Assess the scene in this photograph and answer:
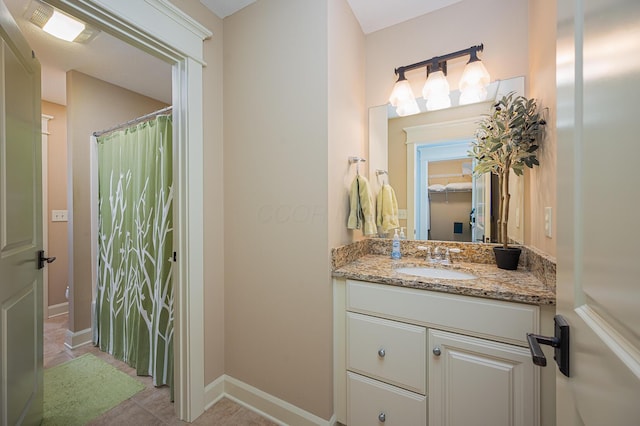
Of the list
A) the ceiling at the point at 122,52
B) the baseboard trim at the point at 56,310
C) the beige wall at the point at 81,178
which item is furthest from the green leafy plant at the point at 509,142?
the baseboard trim at the point at 56,310

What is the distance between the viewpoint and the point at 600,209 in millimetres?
406

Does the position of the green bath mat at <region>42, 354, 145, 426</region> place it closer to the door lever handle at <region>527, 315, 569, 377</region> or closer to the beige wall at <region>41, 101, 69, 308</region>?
the beige wall at <region>41, 101, 69, 308</region>

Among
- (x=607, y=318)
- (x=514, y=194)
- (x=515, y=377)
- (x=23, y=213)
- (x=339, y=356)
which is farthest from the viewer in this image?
(x=514, y=194)

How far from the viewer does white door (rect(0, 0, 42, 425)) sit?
41.9 inches

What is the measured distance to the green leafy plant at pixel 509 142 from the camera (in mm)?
1263

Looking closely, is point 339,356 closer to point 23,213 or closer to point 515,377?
point 515,377

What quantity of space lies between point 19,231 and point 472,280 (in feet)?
7.04

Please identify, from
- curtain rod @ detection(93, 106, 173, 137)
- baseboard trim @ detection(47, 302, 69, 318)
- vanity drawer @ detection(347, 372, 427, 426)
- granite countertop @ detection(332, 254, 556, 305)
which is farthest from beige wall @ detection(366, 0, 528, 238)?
baseboard trim @ detection(47, 302, 69, 318)

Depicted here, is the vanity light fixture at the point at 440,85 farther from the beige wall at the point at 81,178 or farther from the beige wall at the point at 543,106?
the beige wall at the point at 81,178

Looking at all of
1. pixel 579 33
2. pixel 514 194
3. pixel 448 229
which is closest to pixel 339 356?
pixel 448 229

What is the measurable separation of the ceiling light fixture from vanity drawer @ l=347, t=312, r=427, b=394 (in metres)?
2.52

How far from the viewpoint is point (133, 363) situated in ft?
6.43

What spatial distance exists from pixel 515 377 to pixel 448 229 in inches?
35.2

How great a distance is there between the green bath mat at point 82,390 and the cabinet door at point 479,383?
6.33 feet
